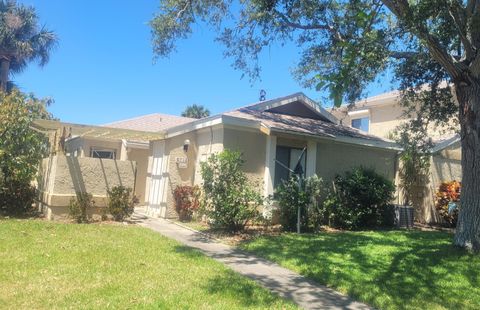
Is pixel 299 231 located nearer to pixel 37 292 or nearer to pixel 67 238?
pixel 67 238

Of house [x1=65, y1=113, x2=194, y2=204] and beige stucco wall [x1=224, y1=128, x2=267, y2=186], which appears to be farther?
house [x1=65, y1=113, x2=194, y2=204]

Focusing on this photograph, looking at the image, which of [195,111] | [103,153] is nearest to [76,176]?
[103,153]

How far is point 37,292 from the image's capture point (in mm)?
5629

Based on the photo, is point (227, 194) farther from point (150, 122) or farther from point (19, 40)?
point (19, 40)

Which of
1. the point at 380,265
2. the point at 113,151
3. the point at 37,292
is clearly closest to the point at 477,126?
the point at 380,265

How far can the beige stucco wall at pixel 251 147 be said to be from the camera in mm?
12867

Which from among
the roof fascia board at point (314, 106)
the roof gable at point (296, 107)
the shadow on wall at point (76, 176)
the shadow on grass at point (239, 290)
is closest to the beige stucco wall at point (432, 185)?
the roof gable at point (296, 107)

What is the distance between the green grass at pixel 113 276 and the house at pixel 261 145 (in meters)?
4.03

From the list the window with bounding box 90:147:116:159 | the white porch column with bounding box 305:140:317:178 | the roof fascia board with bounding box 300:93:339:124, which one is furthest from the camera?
the window with bounding box 90:147:116:159

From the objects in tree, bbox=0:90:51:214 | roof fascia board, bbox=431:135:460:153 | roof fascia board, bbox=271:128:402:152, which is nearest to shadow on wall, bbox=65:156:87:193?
tree, bbox=0:90:51:214

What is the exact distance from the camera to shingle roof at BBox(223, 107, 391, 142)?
13.2 meters

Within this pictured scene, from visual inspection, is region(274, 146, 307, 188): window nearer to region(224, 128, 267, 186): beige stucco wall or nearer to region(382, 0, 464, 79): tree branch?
region(224, 128, 267, 186): beige stucco wall

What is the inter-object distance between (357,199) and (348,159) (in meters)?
1.90

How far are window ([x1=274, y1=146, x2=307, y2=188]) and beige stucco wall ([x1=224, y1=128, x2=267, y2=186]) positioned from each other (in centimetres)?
52
